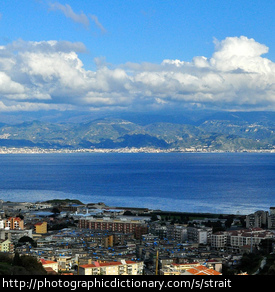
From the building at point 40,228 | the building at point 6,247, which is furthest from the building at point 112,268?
the building at point 40,228

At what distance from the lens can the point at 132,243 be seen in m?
23.4

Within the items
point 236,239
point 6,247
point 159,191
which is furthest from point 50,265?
point 159,191

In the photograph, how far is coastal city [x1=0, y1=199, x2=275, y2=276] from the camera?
1689cm

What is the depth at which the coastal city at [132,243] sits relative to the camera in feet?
55.4

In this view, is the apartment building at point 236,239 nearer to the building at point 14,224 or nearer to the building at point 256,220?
the building at point 256,220

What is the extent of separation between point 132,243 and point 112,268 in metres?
7.31

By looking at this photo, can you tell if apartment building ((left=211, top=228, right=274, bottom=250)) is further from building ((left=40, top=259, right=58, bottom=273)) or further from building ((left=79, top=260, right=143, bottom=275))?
building ((left=40, top=259, right=58, bottom=273))

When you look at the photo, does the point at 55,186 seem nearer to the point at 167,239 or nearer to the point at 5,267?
the point at 167,239

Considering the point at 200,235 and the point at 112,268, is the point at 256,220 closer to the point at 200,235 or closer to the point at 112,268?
the point at 200,235

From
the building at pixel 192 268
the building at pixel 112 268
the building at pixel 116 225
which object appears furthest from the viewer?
the building at pixel 116 225
